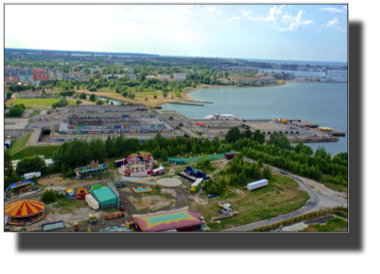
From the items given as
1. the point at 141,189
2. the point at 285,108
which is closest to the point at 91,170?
the point at 141,189

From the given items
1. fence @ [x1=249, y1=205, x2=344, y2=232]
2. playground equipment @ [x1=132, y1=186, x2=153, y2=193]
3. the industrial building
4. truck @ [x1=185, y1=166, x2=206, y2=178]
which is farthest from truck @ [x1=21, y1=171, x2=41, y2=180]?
fence @ [x1=249, y1=205, x2=344, y2=232]

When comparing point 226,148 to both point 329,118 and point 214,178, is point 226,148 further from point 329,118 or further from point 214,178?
point 329,118

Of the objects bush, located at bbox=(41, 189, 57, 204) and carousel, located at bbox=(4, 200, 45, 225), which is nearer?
carousel, located at bbox=(4, 200, 45, 225)

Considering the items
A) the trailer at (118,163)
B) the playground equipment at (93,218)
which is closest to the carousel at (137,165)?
the trailer at (118,163)

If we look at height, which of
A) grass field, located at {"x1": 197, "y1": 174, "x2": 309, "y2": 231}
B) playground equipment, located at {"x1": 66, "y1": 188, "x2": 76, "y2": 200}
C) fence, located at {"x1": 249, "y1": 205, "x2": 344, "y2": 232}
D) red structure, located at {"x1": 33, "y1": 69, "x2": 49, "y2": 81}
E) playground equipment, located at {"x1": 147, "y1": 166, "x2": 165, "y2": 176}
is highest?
red structure, located at {"x1": 33, "y1": 69, "x2": 49, "y2": 81}

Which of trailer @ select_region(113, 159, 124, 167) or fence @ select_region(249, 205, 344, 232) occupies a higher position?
trailer @ select_region(113, 159, 124, 167)

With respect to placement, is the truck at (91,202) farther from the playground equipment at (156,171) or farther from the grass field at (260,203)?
the playground equipment at (156,171)

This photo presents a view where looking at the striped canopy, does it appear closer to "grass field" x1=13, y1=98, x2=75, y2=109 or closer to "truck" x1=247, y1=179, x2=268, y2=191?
"truck" x1=247, y1=179, x2=268, y2=191
